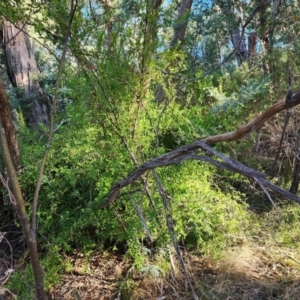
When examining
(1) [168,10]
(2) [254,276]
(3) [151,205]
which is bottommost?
(2) [254,276]

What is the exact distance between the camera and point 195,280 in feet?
7.32

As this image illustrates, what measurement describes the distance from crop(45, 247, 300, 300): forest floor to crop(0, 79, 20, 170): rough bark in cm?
87

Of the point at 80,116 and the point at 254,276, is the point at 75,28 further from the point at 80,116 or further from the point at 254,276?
the point at 254,276

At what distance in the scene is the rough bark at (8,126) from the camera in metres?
2.17

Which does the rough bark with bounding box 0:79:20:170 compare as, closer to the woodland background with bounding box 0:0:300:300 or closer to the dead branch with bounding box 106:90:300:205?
the woodland background with bounding box 0:0:300:300

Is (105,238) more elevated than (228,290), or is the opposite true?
(105,238)

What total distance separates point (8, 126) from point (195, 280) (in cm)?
172

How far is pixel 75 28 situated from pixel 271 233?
7.34 ft

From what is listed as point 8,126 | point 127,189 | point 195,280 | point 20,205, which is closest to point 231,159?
point 20,205

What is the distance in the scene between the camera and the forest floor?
2.15 metres

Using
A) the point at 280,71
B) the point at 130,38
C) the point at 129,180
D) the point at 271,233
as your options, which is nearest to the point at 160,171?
the point at 129,180

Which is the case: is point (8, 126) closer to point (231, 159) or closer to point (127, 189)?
point (127, 189)

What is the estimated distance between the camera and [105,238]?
2383 millimetres

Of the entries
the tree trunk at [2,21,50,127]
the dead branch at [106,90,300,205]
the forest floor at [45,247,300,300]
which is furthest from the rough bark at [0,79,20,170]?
the tree trunk at [2,21,50,127]
